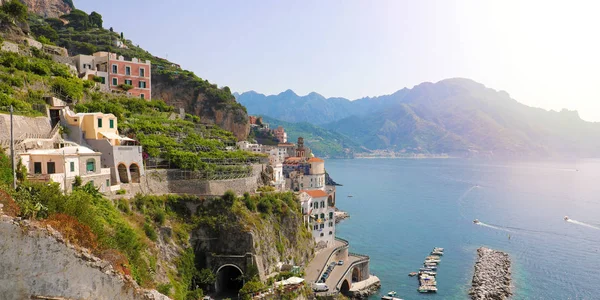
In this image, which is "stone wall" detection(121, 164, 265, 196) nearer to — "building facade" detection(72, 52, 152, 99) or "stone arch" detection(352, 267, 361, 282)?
"stone arch" detection(352, 267, 361, 282)

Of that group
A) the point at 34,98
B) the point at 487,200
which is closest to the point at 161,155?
the point at 34,98

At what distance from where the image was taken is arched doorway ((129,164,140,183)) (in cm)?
2900

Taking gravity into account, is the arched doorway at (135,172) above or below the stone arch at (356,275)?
above

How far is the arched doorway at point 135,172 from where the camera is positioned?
1142 inches

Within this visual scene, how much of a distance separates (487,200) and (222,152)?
77063mm

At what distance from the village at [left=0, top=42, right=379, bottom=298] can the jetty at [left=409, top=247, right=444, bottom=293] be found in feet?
17.3

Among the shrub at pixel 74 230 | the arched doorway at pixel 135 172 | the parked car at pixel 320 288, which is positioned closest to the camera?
the shrub at pixel 74 230

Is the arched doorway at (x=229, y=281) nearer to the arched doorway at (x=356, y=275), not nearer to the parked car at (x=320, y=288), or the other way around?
the parked car at (x=320, y=288)

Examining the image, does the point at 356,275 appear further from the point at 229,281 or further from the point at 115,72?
the point at 115,72

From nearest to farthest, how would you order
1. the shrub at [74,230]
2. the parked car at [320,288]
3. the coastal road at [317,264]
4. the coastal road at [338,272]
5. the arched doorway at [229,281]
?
the shrub at [74,230]
the arched doorway at [229,281]
the parked car at [320,288]
the coastal road at [317,264]
the coastal road at [338,272]

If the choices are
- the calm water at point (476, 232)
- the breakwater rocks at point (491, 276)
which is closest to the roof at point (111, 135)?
the calm water at point (476, 232)

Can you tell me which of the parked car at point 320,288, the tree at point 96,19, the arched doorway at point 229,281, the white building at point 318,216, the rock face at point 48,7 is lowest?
the parked car at point 320,288

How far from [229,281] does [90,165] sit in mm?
13693

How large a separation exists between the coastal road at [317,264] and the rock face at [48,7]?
7236cm
